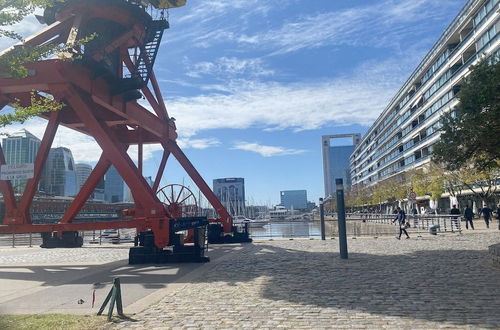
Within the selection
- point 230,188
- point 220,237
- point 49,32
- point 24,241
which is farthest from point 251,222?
point 230,188

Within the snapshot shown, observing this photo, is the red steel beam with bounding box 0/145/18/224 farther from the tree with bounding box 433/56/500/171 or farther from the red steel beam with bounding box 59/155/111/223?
the tree with bounding box 433/56/500/171

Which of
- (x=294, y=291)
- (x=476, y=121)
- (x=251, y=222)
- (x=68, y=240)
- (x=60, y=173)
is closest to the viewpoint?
(x=294, y=291)

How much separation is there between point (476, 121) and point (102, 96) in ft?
47.0

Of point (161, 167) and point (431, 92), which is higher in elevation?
point (431, 92)

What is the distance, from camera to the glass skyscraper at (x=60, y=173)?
10214 cm

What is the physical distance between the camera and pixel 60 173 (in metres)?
107

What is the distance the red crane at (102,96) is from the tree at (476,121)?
10.0 metres

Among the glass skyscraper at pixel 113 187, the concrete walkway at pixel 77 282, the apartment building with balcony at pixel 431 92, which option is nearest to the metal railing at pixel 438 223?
the apartment building with balcony at pixel 431 92

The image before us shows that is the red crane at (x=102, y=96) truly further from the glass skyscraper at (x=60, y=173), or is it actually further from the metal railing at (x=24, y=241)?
the glass skyscraper at (x=60, y=173)

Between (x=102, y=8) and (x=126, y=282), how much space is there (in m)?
12.8

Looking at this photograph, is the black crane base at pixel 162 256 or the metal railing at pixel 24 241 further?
the metal railing at pixel 24 241

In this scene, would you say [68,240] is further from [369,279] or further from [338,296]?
[338,296]

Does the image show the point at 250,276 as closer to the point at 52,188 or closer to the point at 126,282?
the point at 126,282

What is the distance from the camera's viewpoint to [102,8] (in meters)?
17.8
